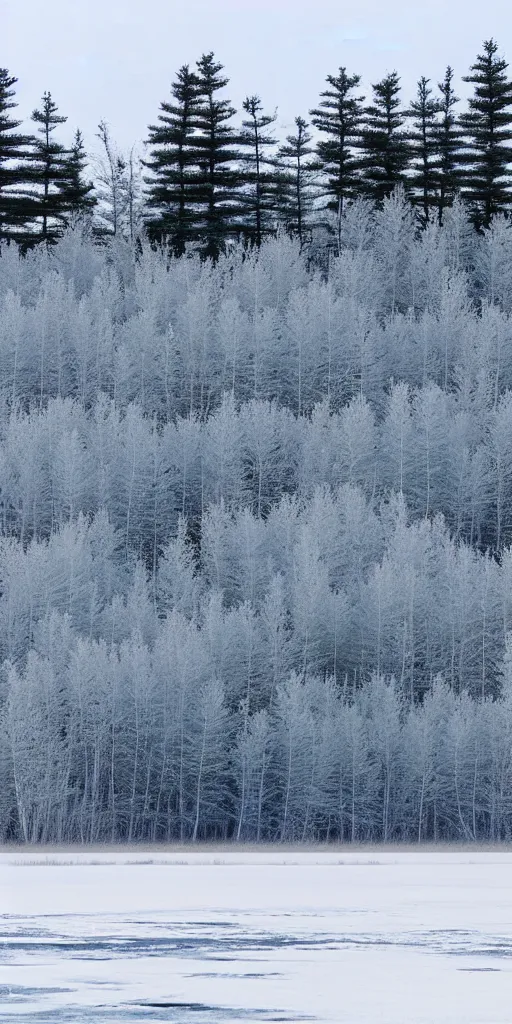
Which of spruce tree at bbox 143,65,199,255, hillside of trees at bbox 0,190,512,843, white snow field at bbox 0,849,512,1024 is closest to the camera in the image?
white snow field at bbox 0,849,512,1024

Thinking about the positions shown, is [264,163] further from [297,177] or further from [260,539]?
[260,539]

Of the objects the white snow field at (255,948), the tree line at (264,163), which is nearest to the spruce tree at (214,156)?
the tree line at (264,163)

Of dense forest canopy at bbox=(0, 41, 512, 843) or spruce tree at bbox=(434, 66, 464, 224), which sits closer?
dense forest canopy at bbox=(0, 41, 512, 843)

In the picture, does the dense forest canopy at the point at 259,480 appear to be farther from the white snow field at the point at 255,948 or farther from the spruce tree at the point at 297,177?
the white snow field at the point at 255,948

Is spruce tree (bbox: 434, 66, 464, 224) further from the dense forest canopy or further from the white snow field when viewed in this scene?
the white snow field

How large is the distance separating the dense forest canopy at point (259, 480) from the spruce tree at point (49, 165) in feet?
0.87

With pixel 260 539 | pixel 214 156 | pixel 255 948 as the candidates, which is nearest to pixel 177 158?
pixel 214 156

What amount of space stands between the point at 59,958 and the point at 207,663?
4485 cm

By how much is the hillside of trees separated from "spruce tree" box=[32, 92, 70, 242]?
3.36m

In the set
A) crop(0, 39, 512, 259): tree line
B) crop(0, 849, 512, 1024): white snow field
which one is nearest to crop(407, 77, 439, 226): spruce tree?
crop(0, 39, 512, 259): tree line

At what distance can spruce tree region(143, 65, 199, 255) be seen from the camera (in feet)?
339

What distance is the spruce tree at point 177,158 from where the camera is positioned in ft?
339

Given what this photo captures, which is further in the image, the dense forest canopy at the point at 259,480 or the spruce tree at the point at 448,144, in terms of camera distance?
the spruce tree at the point at 448,144

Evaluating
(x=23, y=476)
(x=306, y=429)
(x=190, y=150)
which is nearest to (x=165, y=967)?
(x=23, y=476)
